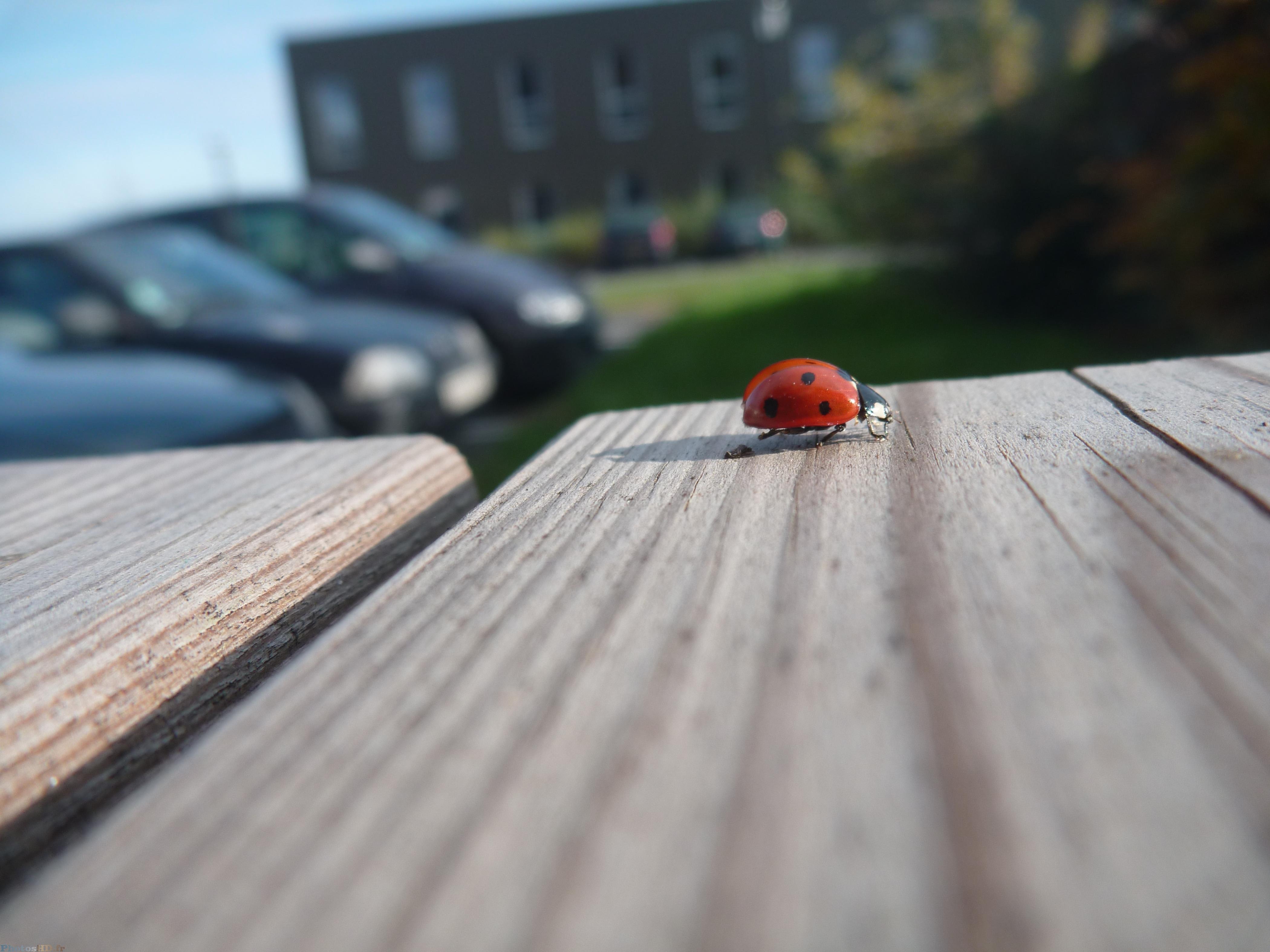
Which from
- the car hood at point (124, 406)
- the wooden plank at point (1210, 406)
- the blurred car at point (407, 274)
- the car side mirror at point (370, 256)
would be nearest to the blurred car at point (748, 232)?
the blurred car at point (407, 274)

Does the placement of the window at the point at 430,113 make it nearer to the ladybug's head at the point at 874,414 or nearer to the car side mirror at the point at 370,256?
the car side mirror at the point at 370,256

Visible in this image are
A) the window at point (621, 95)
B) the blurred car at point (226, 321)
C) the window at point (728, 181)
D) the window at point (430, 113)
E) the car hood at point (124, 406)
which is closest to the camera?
the car hood at point (124, 406)

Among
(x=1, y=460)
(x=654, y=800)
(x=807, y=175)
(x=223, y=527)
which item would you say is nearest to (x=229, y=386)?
(x=1, y=460)

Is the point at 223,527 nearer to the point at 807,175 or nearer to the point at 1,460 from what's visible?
the point at 1,460

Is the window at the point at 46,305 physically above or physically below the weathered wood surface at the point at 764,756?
above

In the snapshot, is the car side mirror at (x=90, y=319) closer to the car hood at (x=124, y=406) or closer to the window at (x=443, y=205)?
the car hood at (x=124, y=406)

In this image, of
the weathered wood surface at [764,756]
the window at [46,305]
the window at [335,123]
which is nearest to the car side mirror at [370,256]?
the window at [46,305]

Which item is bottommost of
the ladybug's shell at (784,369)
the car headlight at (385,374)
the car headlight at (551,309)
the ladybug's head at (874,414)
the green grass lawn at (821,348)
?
the green grass lawn at (821,348)

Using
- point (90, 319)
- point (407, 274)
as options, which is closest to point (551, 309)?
point (407, 274)

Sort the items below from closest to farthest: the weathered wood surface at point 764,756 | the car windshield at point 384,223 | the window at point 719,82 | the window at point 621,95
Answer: the weathered wood surface at point 764,756 → the car windshield at point 384,223 → the window at point 719,82 → the window at point 621,95

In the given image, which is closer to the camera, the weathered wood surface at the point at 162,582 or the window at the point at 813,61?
the weathered wood surface at the point at 162,582
